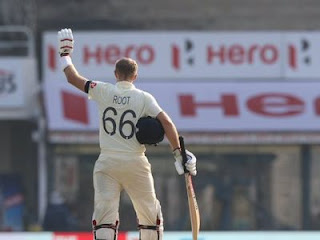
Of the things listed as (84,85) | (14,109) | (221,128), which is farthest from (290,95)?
(84,85)

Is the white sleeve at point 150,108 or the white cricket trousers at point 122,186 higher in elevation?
the white sleeve at point 150,108

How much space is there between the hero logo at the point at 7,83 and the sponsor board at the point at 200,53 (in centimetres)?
64

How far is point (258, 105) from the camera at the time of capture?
72.7 ft

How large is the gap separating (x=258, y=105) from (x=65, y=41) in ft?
41.1

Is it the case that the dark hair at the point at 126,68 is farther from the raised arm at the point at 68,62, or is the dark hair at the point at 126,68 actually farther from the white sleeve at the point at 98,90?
the raised arm at the point at 68,62

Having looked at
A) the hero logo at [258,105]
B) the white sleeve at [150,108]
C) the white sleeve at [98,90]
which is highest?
the hero logo at [258,105]

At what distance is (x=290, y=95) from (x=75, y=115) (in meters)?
4.11

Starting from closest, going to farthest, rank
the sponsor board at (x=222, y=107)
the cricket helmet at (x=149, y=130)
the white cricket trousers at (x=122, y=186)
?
the cricket helmet at (x=149, y=130) → the white cricket trousers at (x=122, y=186) → the sponsor board at (x=222, y=107)

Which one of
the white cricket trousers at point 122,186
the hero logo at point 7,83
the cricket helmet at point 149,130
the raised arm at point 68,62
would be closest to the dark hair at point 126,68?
A: the raised arm at point 68,62

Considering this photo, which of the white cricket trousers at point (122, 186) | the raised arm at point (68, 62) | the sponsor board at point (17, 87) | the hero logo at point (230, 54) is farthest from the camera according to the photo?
the hero logo at point (230, 54)

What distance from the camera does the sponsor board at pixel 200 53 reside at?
→ 22.4 metres

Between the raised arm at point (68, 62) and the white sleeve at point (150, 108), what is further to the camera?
the raised arm at point (68, 62)

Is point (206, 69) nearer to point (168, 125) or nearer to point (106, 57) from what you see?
point (106, 57)

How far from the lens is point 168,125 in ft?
31.7
